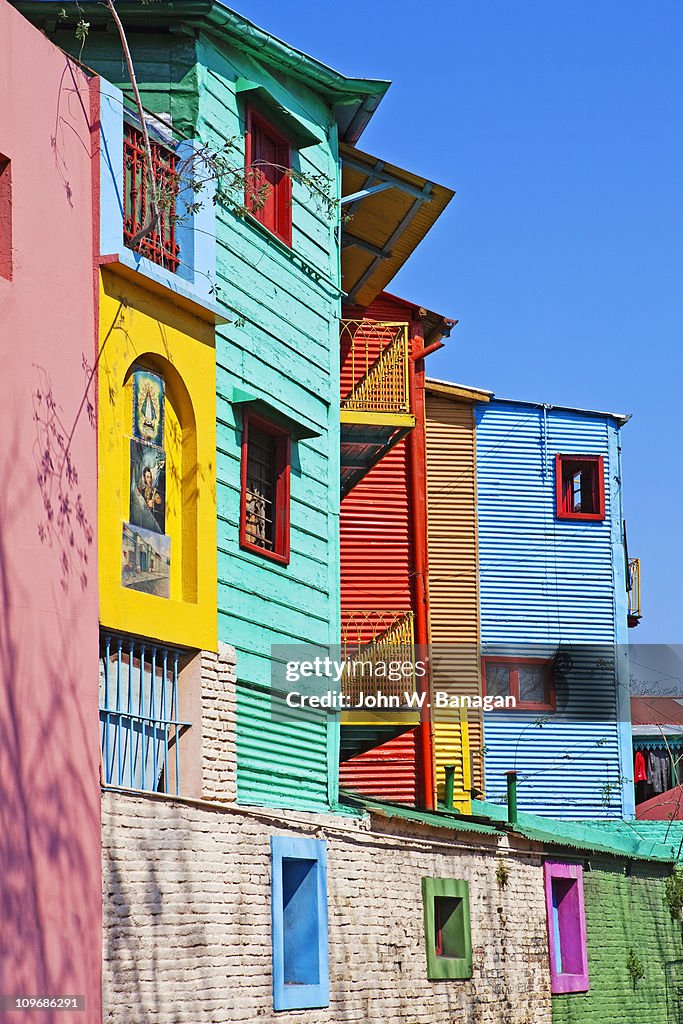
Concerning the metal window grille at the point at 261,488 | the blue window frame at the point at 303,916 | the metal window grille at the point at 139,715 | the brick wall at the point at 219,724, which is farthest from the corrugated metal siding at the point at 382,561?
the metal window grille at the point at 139,715

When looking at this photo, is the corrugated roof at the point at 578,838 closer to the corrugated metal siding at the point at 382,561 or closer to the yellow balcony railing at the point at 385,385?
the corrugated metal siding at the point at 382,561

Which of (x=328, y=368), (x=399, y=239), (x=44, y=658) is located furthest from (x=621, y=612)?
(x=44, y=658)

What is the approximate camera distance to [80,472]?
1094 centimetres

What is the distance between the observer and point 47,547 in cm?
1038

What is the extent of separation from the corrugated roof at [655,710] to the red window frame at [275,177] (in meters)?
18.7

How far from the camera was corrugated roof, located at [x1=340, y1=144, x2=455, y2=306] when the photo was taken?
17.8 metres

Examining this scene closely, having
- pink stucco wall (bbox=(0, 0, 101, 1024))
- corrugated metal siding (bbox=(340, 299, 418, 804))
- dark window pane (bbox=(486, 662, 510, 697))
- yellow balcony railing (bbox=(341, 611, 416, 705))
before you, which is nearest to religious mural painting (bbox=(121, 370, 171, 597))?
pink stucco wall (bbox=(0, 0, 101, 1024))

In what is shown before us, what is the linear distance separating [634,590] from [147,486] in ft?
61.4

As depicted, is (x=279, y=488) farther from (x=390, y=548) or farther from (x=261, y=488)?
(x=390, y=548)

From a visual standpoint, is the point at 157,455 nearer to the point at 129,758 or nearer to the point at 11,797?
the point at 129,758

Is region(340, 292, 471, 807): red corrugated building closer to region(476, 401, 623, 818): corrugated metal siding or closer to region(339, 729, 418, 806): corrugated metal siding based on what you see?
region(339, 729, 418, 806): corrugated metal siding

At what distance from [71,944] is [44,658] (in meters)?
1.86

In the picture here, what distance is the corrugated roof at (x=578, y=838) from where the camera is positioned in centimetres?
1922

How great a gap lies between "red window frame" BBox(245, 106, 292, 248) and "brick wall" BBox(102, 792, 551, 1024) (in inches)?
225
